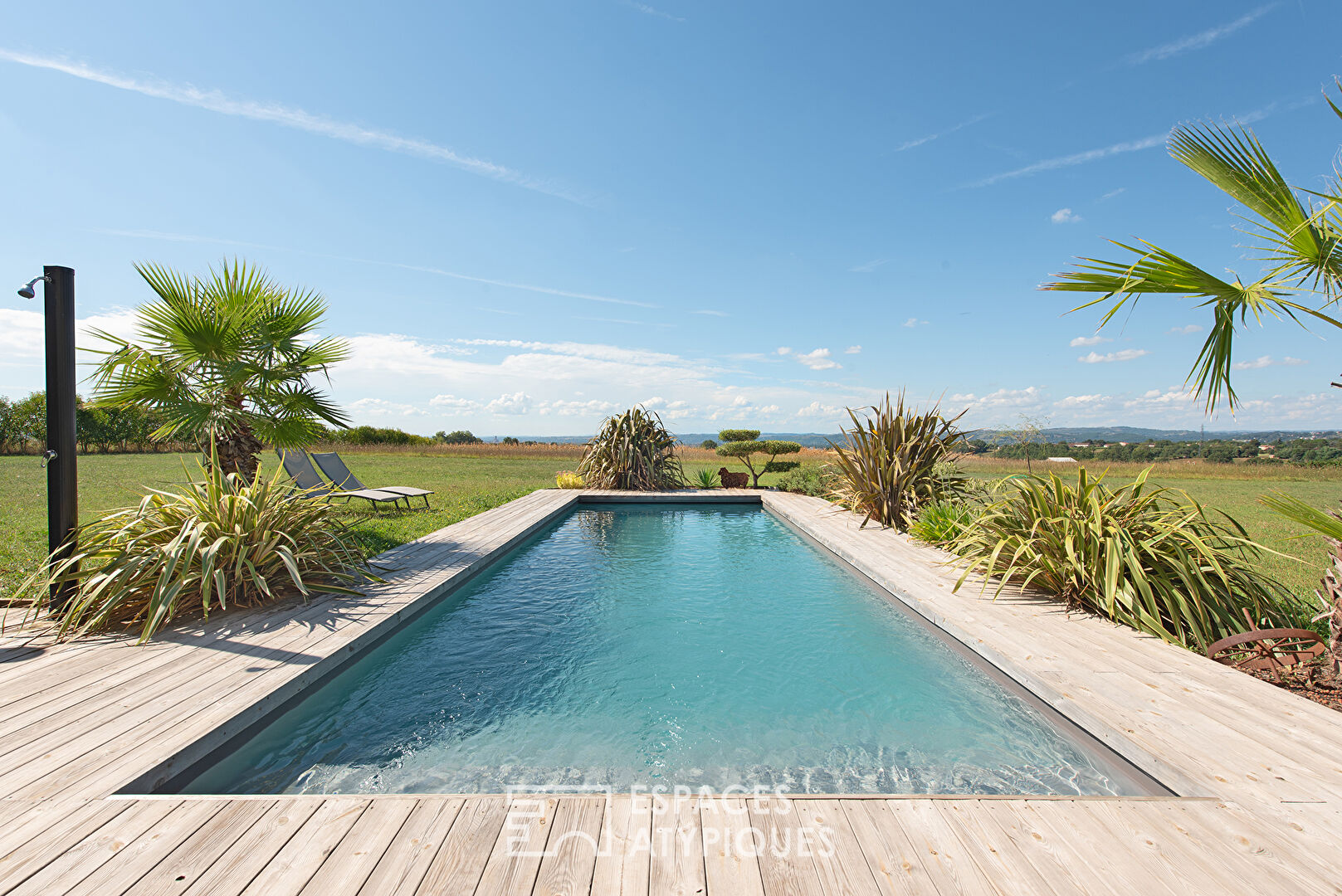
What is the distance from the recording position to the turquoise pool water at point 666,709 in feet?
6.97

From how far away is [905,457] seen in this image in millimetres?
6926

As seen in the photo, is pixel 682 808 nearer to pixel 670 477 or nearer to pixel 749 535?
pixel 749 535

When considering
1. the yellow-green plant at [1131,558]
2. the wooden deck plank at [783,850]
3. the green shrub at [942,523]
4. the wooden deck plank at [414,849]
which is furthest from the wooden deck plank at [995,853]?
the green shrub at [942,523]

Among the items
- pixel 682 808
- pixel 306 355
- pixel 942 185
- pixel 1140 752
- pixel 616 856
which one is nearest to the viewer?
pixel 616 856

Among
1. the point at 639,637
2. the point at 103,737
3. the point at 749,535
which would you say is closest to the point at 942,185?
the point at 749,535

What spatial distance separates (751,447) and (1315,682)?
366 inches

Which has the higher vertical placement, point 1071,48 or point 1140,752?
point 1071,48

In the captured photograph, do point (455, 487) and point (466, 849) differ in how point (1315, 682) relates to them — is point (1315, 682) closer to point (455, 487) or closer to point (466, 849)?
point (466, 849)

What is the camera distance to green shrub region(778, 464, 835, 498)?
33.4 feet

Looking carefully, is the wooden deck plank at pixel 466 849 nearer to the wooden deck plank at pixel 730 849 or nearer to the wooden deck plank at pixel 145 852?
the wooden deck plank at pixel 730 849

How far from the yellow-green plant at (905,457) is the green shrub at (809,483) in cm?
263

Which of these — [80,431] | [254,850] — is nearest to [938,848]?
[254,850]

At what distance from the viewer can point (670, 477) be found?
11.2 m

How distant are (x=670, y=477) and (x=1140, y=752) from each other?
9462mm
